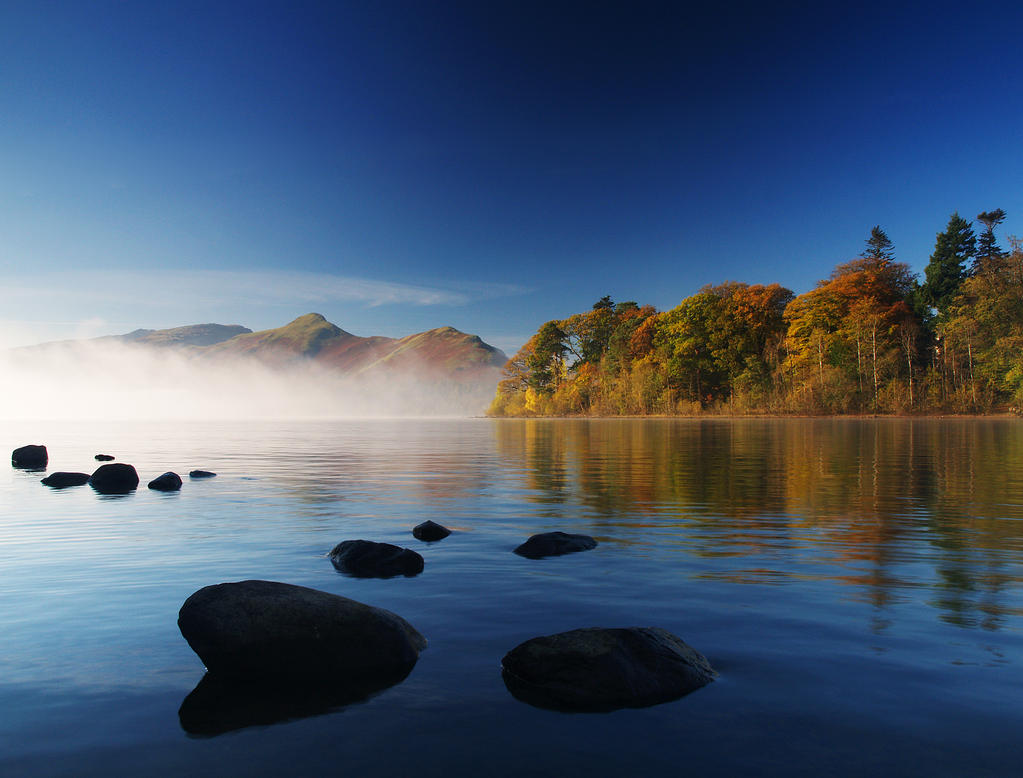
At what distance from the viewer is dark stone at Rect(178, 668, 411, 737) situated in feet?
15.4

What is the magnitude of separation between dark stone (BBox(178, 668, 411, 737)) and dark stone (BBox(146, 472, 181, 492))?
15392 millimetres

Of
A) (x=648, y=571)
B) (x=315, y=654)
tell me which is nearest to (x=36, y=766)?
(x=315, y=654)

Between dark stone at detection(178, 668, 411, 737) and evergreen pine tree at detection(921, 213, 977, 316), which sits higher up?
evergreen pine tree at detection(921, 213, 977, 316)

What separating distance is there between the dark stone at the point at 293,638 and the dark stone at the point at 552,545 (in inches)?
172

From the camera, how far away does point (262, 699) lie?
5.13 meters

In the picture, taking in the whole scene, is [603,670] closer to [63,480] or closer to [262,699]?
[262,699]

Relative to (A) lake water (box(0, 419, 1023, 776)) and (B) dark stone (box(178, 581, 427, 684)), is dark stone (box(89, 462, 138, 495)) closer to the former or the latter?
(A) lake water (box(0, 419, 1023, 776))

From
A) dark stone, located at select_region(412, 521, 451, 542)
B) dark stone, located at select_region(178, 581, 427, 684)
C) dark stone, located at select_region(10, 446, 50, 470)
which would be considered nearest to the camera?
dark stone, located at select_region(178, 581, 427, 684)

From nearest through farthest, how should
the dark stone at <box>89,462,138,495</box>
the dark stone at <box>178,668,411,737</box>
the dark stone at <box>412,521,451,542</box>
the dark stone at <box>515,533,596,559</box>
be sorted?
the dark stone at <box>178,668,411,737</box> → the dark stone at <box>515,533,596,559</box> → the dark stone at <box>412,521,451,542</box> → the dark stone at <box>89,462,138,495</box>

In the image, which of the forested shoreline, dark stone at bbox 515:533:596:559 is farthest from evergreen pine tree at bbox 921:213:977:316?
dark stone at bbox 515:533:596:559

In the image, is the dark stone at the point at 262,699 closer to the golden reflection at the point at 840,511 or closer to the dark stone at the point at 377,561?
the dark stone at the point at 377,561

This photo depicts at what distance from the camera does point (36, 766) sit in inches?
160

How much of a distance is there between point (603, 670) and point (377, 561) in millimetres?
5018

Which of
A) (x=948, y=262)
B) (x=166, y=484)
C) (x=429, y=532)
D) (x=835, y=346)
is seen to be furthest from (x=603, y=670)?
(x=948, y=262)
